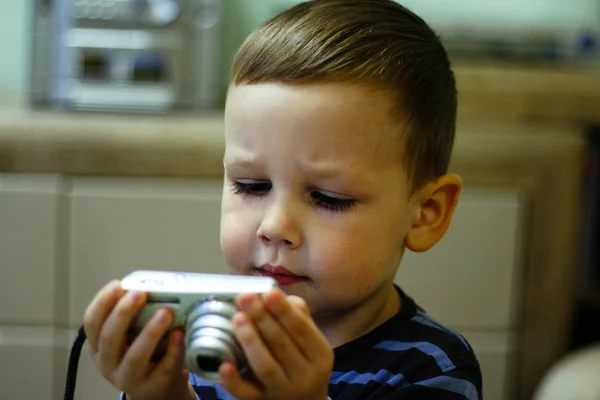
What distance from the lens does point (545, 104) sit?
1.45 metres

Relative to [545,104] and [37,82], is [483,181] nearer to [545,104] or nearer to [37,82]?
[545,104]

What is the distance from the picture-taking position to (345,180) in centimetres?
67

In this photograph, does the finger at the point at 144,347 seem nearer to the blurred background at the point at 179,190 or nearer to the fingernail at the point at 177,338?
the fingernail at the point at 177,338

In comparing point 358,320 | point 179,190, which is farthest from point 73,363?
point 179,190

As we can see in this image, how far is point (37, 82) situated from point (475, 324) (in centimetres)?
81

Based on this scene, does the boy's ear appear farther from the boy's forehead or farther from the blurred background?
the blurred background

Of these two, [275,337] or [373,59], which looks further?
[373,59]

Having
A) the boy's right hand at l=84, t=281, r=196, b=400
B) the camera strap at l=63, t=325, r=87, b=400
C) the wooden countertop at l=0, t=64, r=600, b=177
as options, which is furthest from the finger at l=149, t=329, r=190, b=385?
the wooden countertop at l=0, t=64, r=600, b=177

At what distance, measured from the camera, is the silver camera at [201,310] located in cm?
50

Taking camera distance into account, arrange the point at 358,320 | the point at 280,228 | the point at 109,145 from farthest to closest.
Result: the point at 109,145 → the point at 358,320 → the point at 280,228

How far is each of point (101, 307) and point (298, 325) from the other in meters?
0.12

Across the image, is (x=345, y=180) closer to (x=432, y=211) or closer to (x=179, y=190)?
(x=432, y=211)

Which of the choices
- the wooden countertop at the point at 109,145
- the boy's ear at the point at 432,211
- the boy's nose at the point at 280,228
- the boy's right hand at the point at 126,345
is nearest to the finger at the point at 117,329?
the boy's right hand at the point at 126,345

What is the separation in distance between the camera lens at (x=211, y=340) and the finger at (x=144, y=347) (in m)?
0.02
